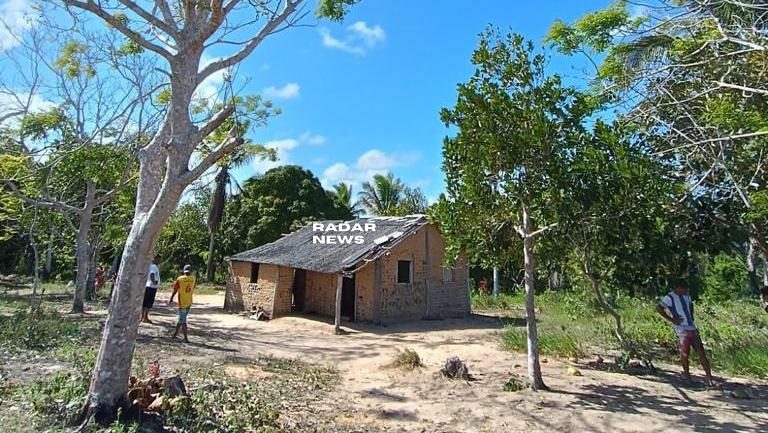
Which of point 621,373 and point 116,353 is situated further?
point 621,373

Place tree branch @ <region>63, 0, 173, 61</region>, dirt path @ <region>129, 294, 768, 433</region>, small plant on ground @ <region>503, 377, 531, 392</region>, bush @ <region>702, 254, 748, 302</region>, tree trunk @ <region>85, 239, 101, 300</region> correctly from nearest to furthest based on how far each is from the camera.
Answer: tree branch @ <region>63, 0, 173, 61</region>, dirt path @ <region>129, 294, 768, 433</region>, small plant on ground @ <region>503, 377, 531, 392</region>, tree trunk @ <region>85, 239, 101, 300</region>, bush @ <region>702, 254, 748, 302</region>

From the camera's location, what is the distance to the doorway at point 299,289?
18.9 m

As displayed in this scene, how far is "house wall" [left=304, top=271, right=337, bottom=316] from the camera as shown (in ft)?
57.6

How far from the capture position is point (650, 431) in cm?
582

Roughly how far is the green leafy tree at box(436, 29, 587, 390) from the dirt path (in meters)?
0.98

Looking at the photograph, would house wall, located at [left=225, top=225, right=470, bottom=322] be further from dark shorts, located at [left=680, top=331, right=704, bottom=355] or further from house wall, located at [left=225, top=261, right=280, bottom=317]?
dark shorts, located at [left=680, top=331, right=704, bottom=355]

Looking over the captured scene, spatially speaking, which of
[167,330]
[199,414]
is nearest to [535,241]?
[199,414]

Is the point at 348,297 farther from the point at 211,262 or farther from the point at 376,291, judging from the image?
the point at 211,262

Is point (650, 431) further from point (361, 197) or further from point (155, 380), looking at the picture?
point (361, 197)

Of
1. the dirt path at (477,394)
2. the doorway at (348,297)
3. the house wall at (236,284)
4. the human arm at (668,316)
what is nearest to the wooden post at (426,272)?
the doorway at (348,297)

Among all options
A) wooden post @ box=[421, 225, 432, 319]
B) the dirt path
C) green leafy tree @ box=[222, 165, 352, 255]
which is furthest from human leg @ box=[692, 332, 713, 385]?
green leafy tree @ box=[222, 165, 352, 255]

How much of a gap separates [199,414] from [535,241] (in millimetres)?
5785

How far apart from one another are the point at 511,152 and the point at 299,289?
13447 mm

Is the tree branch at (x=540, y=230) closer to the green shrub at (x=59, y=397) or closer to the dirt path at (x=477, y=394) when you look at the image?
the dirt path at (x=477, y=394)
